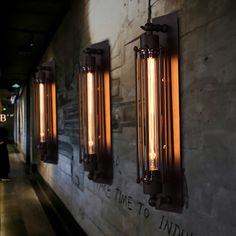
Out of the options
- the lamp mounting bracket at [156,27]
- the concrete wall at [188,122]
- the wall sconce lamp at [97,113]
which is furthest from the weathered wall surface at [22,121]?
the lamp mounting bracket at [156,27]

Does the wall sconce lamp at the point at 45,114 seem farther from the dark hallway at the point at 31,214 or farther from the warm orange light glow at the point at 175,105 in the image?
the warm orange light glow at the point at 175,105

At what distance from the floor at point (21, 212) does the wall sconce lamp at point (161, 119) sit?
9.15 feet

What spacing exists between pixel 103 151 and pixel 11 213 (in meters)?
2.94

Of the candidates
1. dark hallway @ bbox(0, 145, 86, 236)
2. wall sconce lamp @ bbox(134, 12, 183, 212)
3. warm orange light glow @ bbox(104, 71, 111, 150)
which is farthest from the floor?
wall sconce lamp @ bbox(134, 12, 183, 212)

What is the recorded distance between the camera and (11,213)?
5.25 meters

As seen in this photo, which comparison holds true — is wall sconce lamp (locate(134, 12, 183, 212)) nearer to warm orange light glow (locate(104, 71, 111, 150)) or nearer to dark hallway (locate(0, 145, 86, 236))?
warm orange light glow (locate(104, 71, 111, 150))

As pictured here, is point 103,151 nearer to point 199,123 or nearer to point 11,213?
point 199,123

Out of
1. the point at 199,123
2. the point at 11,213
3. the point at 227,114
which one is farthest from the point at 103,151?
the point at 11,213

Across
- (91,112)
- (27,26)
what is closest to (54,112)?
(27,26)

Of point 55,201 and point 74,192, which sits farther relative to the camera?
point 55,201

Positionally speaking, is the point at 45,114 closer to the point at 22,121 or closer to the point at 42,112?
the point at 42,112

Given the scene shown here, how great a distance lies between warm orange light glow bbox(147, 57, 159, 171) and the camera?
1.88 metres

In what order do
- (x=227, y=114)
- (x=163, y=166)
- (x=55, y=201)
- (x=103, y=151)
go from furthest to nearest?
(x=55, y=201), (x=103, y=151), (x=163, y=166), (x=227, y=114)

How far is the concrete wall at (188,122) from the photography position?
1515 mm
